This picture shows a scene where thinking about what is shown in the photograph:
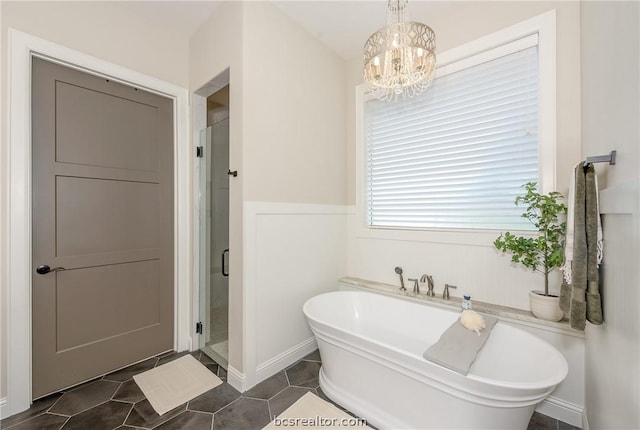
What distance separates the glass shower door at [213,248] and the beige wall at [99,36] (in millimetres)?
667

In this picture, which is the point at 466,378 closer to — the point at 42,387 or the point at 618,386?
the point at 618,386

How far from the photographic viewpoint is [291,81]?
2248 millimetres

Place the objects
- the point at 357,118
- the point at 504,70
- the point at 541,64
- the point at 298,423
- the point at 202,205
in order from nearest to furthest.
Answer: the point at 298,423
the point at 541,64
the point at 504,70
the point at 202,205
the point at 357,118

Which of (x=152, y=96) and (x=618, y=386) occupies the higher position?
(x=152, y=96)

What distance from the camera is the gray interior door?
180 centimetres

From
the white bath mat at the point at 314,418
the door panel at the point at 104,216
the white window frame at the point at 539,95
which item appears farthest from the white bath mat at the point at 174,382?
the white window frame at the point at 539,95

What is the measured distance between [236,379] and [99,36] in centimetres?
277

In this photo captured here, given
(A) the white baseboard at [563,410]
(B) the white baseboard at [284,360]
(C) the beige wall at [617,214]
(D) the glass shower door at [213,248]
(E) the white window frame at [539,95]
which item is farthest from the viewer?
(D) the glass shower door at [213,248]

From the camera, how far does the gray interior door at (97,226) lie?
180 centimetres

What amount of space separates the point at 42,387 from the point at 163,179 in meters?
1.67

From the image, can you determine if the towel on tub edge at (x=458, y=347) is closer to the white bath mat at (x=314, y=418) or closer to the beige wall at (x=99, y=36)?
the white bath mat at (x=314, y=418)

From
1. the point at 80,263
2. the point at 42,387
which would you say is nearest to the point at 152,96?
the point at 80,263

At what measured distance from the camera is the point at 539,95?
5.80 ft

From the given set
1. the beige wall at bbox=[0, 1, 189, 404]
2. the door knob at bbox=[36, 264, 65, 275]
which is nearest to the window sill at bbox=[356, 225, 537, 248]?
the beige wall at bbox=[0, 1, 189, 404]
